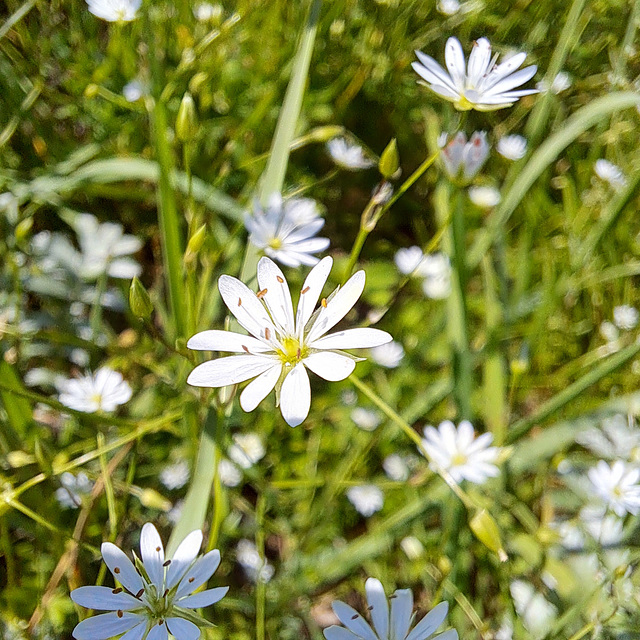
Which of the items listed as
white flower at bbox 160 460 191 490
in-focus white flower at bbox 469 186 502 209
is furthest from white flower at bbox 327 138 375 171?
white flower at bbox 160 460 191 490

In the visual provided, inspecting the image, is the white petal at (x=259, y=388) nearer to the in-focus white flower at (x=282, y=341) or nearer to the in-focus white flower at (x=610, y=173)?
the in-focus white flower at (x=282, y=341)

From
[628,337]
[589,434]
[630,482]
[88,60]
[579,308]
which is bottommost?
[630,482]

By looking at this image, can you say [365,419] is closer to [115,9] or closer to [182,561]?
[182,561]

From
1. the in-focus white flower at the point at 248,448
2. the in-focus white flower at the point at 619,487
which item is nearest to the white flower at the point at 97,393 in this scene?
the in-focus white flower at the point at 248,448

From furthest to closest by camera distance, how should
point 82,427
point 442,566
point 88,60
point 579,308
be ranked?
1. point 579,308
2. point 88,60
3. point 82,427
4. point 442,566

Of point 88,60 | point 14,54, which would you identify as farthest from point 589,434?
point 14,54

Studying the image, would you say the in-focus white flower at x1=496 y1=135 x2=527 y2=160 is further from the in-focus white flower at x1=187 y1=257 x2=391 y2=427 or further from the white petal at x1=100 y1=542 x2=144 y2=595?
the white petal at x1=100 y1=542 x2=144 y2=595

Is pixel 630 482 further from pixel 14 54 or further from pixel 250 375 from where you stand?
pixel 14 54
